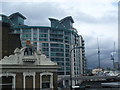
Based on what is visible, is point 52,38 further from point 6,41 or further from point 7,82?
point 7,82

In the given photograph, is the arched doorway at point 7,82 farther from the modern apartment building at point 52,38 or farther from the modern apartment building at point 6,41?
the modern apartment building at point 52,38

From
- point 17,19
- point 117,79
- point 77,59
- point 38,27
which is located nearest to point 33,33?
point 38,27

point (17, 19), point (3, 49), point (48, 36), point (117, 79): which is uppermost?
point (17, 19)

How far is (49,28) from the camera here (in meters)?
114

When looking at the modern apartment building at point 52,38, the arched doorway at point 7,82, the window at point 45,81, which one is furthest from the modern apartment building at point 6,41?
the modern apartment building at point 52,38

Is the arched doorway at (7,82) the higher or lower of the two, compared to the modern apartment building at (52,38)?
lower

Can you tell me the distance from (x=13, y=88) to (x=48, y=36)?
3513 inches

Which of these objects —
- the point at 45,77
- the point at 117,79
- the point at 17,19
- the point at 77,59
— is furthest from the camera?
the point at 77,59

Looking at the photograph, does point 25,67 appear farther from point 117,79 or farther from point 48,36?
point 48,36

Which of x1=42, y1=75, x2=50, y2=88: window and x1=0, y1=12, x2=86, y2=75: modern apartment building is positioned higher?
x1=0, y1=12, x2=86, y2=75: modern apartment building

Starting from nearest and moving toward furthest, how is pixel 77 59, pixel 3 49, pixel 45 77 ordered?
1. pixel 45 77
2. pixel 3 49
3. pixel 77 59

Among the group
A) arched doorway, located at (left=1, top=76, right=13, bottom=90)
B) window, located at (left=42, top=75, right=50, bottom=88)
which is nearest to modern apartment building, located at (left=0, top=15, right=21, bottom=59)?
arched doorway, located at (left=1, top=76, right=13, bottom=90)

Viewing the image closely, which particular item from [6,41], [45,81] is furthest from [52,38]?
[45,81]

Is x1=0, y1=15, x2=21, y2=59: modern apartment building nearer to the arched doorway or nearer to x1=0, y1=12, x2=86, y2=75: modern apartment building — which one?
the arched doorway
